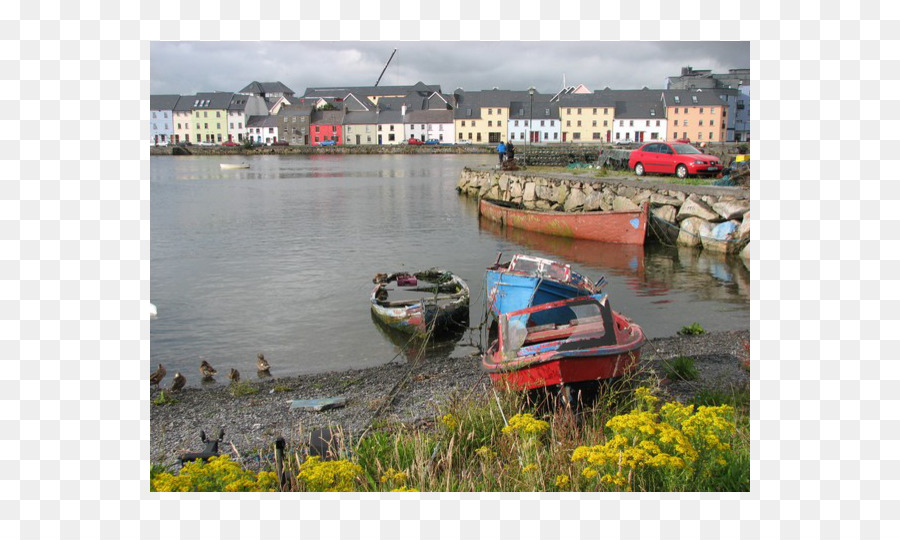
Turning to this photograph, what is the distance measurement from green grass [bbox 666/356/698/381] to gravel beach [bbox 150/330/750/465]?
0.14 meters

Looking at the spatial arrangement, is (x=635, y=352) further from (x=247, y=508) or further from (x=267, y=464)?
(x=247, y=508)

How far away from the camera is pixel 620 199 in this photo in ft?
95.2

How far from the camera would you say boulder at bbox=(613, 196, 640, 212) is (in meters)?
28.0

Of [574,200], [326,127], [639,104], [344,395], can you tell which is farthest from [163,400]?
[326,127]

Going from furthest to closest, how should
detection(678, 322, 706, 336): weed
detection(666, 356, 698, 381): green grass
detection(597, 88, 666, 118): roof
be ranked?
detection(597, 88, 666, 118): roof, detection(678, 322, 706, 336): weed, detection(666, 356, 698, 381): green grass

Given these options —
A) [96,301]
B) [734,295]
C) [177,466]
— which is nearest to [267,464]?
[177,466]

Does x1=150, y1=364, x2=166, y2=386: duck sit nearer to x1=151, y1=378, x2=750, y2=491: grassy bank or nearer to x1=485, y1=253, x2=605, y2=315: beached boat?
x1=485, y1=253, x2=605, y2=315: beached boat

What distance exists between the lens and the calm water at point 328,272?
A: 14648 mm

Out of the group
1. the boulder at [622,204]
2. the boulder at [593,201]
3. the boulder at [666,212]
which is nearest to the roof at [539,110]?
the boulder at [593,201]

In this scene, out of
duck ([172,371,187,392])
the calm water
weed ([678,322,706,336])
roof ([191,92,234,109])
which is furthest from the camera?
roof ([191,92,234,109])

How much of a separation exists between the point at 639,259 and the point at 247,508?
68.2ft

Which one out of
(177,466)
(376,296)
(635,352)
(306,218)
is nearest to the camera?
(177,466)

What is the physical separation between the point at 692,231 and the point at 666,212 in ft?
5.27

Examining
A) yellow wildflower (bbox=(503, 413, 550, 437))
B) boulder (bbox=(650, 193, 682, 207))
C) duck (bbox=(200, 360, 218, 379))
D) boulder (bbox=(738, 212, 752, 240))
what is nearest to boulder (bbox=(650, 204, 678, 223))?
boulder (bbox=(650, 193, 682, 207))
